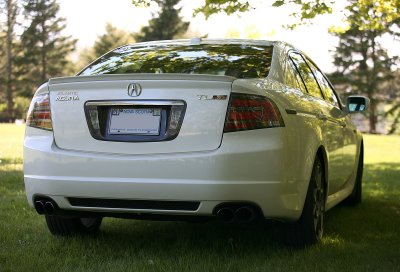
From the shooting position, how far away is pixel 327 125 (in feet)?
15.7

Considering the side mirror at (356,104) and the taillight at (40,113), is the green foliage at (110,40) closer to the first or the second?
the side mirror at (356,104)

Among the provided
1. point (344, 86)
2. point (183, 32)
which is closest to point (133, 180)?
point (344, 86)

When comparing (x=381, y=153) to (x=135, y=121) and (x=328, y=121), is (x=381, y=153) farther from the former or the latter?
(x=135, y=121)

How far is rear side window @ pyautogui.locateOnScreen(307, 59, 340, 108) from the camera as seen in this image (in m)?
5.49

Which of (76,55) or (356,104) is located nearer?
(356,104)

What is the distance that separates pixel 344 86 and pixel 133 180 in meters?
40.4

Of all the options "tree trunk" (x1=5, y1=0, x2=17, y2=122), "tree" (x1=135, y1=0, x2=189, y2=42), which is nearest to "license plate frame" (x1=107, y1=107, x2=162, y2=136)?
"tree" (x1=135, y1=0, x2=189, y2=42)

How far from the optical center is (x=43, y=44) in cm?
5391

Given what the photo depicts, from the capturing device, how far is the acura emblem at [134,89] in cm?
365

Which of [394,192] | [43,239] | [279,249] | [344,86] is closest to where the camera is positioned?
[279,249]

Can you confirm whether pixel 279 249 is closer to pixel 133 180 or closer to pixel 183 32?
pixel 133 180

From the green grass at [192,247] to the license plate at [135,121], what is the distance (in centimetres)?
83

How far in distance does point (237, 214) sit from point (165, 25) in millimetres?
47333

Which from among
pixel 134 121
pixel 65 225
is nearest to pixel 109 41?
pixel 65 225
